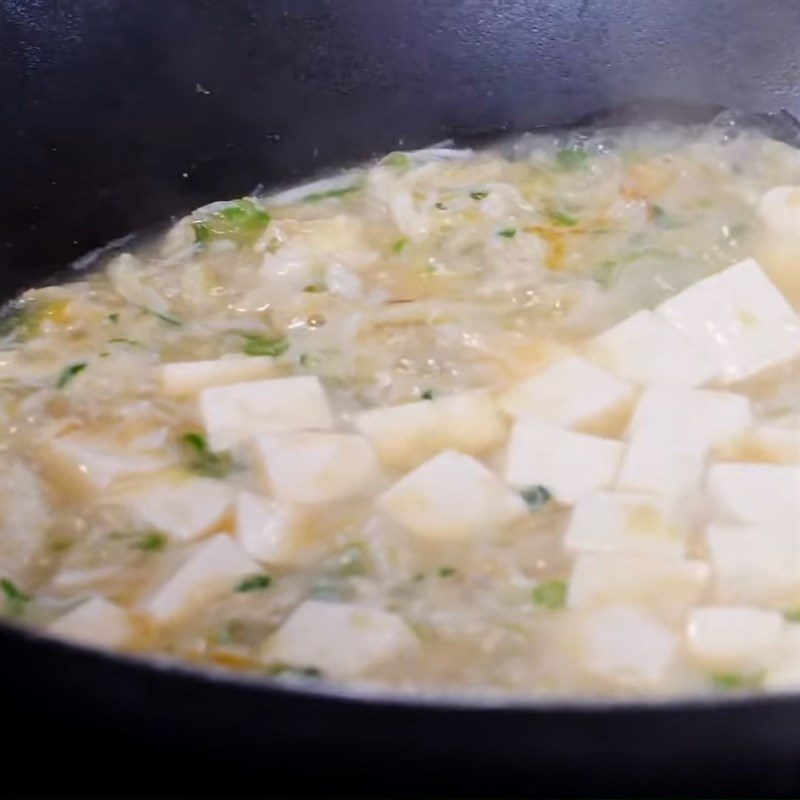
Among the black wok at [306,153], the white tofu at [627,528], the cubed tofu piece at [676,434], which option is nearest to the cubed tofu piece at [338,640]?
the white tofu at [627,528]

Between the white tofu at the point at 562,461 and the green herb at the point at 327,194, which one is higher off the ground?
the green herb at the point at 327,194

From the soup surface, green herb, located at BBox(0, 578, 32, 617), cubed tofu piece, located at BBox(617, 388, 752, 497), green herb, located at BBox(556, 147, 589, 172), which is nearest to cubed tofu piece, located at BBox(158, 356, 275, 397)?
the soup surface

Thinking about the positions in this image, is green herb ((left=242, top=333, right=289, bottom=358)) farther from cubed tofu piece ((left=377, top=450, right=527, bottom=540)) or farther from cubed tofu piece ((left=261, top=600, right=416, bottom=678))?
cubed tofu piece ((left=261, top=600, right=416, bottom=678))

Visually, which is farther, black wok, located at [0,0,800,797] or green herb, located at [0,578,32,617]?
green herb, located at [0,578,32,617]

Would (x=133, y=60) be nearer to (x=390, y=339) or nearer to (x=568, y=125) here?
(x=390, y=339)

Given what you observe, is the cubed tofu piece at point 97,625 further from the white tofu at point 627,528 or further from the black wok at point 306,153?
the white tofu at point 627,528
